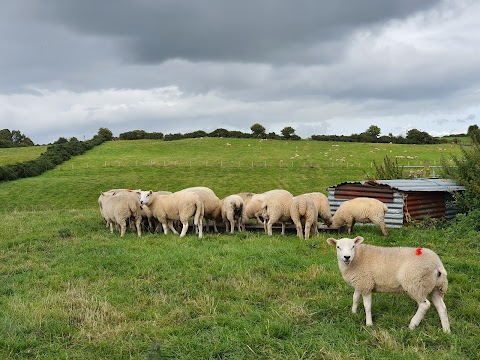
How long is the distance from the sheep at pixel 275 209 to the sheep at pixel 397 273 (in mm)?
7530

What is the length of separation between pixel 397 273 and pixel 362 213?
28.2 ft

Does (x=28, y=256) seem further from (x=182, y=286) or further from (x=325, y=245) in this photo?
(x=325, y=245)

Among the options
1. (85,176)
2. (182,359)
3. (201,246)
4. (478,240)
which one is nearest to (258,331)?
(182,359)

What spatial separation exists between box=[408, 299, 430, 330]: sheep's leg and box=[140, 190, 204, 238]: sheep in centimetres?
896

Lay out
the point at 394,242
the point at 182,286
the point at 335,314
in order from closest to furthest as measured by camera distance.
→ the point at 335,314 → the point at 182,286 → the point at 394,242

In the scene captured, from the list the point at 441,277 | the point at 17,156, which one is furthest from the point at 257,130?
the point at 441,277

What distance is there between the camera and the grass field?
6.37 metres

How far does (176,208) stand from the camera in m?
15.9

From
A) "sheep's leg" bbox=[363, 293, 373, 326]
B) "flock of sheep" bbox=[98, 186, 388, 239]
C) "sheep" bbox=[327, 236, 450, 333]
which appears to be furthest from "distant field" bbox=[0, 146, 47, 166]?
"sheep's leg" bbox=[363, 293, 373, 326]

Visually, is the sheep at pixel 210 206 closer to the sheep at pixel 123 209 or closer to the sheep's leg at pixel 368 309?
Result: the sheep at pixel 123 209

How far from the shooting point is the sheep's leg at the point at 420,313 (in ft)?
22.4

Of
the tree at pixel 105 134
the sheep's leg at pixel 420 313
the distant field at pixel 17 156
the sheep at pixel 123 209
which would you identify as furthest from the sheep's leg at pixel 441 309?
the tree at pixel 105 134

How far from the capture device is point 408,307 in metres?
7.93

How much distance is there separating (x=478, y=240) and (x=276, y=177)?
46.4 metres
